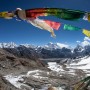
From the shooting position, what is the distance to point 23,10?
13.7 feet

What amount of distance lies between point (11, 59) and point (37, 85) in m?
46.9

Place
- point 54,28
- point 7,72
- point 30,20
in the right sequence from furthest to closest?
point 7,72, point 54,28, point 30,20

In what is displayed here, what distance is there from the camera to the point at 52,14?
404cm

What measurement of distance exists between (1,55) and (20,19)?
114 m

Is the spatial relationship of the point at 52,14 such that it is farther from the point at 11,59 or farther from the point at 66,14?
the point at 11,59

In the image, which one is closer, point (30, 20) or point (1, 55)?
point (30, 20)

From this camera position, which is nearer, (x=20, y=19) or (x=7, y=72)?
(x=20, y=19)

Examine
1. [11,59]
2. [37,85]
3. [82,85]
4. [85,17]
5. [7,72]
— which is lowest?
[82,85]

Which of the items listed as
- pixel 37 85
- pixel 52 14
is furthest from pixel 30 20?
pixel 37 85

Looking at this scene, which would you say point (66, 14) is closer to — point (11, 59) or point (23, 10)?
point (23, 10)

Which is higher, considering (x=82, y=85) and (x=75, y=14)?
(x=75, y=14)

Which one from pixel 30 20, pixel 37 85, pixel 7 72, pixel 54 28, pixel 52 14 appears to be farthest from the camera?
pixel 7 72

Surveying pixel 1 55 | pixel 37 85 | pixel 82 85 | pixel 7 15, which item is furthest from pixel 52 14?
pixel 1 55

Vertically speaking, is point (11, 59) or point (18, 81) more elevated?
point (11, 59)
